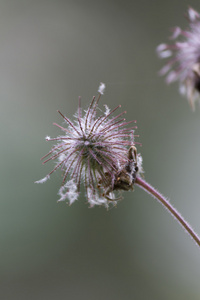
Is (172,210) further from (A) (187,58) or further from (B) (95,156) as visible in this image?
(A) (187,58)

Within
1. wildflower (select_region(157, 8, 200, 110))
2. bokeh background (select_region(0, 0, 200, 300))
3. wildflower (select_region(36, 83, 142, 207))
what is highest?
bokeh background (select_region(0, 0, 200, 300))

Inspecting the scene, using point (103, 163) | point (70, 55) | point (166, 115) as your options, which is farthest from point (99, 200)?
point (70, 55)

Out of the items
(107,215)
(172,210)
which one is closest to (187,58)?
(172,210)

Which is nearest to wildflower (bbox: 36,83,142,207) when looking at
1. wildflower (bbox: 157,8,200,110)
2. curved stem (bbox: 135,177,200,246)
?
curved stem (bbox: 135,177,200,246)

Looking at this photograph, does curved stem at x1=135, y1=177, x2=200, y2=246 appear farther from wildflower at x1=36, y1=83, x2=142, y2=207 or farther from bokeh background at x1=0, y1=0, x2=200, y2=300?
bokeh background at x1=0, y1=0, x2=200, y2=300

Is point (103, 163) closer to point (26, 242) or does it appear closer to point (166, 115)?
point (26, 242)
